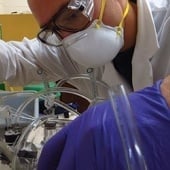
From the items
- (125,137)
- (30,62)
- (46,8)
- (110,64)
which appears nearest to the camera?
(125,137)

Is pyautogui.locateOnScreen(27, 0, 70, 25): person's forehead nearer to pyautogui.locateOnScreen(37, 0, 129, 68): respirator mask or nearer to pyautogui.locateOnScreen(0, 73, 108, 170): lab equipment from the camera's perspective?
pyautogui.locateOnScreen(37, 0, 129, 68): respirator mask

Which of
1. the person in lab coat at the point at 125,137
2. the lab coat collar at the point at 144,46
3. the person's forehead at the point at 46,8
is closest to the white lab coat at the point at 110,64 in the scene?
the lab coat collar at the point at 144,46

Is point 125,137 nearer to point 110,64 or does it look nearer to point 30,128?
point 30,128

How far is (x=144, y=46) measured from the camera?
118 centimetres

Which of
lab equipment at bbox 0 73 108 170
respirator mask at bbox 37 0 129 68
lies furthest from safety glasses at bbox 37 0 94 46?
lab equipment at bbox 0 73 108 170

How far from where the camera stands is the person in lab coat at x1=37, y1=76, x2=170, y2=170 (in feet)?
1.61

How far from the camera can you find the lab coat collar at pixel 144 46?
117 centimetres

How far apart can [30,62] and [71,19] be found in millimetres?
329

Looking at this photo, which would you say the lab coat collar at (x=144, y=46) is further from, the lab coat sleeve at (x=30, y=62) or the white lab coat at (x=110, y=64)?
the lab coat sleeve at (x=30, y=62)

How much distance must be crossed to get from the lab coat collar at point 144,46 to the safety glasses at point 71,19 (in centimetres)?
17

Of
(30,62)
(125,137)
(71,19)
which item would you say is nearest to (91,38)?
(71,19)

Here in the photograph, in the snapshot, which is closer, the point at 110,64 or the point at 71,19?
the point at 71,19

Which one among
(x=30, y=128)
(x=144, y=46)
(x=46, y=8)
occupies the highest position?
(x=46, y=8)

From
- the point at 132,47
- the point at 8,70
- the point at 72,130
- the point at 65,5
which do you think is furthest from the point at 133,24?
the point at 72,130
